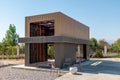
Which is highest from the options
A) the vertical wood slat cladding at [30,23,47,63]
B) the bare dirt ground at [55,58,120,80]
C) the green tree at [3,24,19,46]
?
the green tree at [3,24,19,46]

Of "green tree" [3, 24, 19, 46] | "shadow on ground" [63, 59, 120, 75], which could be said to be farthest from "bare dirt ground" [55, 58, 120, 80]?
"green tree" [3, 24, 19, 46]

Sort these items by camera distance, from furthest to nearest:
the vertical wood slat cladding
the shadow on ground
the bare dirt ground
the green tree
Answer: the green tree
the vertical wood slat cladding
the shadow on ground
the bare dirt ground

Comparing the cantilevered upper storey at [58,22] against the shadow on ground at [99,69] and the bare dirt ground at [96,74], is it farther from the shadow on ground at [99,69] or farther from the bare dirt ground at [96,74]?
the bare dirt ground at [96,74]

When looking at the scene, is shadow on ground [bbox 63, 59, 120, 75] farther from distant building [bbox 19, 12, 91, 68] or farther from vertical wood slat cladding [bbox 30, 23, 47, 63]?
vertical wood slat cladding [bbox 30, 23, 47, 63]

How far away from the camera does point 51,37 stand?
15312mm

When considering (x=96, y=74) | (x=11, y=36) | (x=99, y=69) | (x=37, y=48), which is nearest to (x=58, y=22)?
(x=37, y=48)

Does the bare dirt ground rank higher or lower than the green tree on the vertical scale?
lower

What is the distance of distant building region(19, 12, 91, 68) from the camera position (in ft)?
50.7

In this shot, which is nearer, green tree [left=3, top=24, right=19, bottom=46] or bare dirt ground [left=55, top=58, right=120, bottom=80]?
bare dirt ground [left=55, top=58, right=120, bottom=80]

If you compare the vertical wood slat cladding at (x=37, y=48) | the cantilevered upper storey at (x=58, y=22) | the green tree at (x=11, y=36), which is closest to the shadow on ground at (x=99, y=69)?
the cantilevered upper storey at (x=58, y=22)

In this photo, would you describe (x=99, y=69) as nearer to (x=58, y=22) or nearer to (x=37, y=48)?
(x=58, y=22)

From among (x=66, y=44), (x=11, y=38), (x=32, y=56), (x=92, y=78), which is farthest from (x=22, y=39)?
(x=11, y=38)

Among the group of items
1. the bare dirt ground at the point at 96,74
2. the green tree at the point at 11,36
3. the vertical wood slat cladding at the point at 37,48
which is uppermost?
the green tree at the point at 11,36

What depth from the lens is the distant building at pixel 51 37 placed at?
50.7ft
